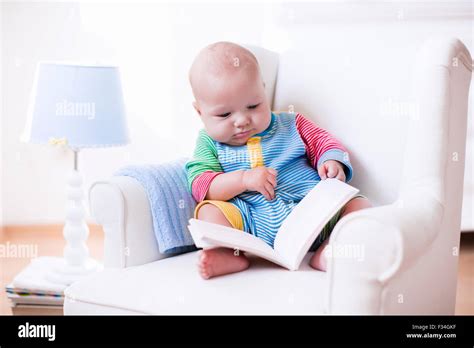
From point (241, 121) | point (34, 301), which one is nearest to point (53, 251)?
point (34, 301)

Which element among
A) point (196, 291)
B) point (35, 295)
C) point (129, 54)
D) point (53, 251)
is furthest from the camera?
point (129, 54)

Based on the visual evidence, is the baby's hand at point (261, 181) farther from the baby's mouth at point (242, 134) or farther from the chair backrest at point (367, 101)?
the chair backrest at point (367, 101)

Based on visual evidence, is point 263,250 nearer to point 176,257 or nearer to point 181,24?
point 176,257

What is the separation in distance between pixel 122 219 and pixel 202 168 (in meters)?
0.23

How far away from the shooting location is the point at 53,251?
2.87 meters

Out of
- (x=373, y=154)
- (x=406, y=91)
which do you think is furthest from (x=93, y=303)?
(x=406, y=91)

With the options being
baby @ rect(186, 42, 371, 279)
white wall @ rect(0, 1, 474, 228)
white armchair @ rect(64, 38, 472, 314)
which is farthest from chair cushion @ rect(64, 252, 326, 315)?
white wall @ rect(0, 1, 474, 228)

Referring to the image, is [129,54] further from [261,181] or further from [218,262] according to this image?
[218,262]

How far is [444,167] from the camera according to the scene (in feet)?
4.44

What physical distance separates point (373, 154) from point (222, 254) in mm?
456

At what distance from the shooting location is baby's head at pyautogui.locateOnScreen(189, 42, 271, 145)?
1513 millimetres

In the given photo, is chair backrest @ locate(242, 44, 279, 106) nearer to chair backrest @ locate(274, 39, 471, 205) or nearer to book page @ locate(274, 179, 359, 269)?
chair backrest @ locate(274, 39, 471, 205)

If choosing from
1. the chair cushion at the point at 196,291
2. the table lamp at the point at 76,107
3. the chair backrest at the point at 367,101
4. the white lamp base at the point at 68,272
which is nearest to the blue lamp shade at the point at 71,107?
the table lamp at the point at 76,107

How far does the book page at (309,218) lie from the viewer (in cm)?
137
